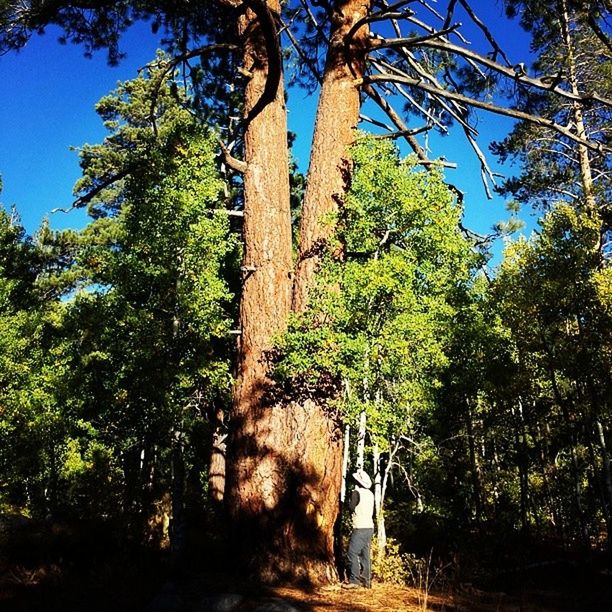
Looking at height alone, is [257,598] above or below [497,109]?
below

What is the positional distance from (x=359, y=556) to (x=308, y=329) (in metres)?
2.67

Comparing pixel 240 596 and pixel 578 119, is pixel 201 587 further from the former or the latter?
pixel 578 119

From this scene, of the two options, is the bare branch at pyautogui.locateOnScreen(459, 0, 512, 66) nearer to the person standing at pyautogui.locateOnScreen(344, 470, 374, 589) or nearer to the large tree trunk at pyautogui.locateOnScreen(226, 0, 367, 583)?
the large tree trunk at pyautogui.locateOnScreen(226, 0, 367, 583)

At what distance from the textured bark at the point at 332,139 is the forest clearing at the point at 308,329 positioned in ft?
0.10

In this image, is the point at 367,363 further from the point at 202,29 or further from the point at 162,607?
the point at 202,29

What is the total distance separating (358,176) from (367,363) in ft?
8.04

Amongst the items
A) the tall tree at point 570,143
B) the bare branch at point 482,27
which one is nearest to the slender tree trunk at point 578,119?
the tall tree at point 570,143

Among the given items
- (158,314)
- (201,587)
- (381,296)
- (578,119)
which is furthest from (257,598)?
(578,119)

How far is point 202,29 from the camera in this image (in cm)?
873

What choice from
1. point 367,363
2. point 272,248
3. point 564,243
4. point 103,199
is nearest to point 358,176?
point 272,248

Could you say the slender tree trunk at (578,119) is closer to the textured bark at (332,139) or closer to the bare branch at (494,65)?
the bare branch at (494,65)

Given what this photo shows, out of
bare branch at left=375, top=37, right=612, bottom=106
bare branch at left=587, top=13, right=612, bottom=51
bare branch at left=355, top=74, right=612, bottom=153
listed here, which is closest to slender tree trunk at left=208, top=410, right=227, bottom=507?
bare branch at left=355, top=74, right=612, bottom=153

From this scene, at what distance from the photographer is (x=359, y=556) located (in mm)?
5754

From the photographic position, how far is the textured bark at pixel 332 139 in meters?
6.53
